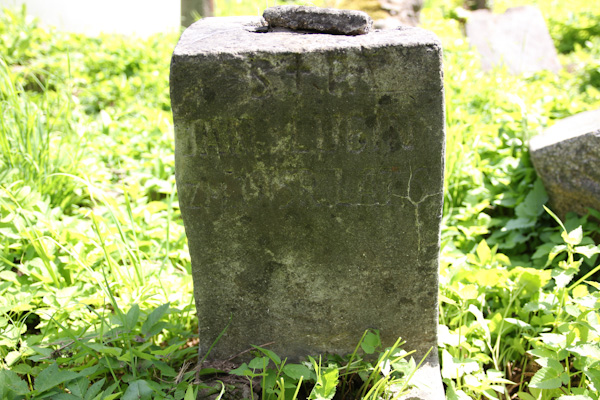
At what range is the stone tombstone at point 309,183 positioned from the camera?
1397mm

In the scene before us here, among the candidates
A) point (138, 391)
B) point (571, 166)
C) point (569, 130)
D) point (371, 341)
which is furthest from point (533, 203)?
point (138, 391)

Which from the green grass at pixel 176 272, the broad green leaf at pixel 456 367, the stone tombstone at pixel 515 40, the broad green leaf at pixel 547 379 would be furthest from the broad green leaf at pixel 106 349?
the stone tombstone at pixel 515 40

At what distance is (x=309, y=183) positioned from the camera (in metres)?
1.53

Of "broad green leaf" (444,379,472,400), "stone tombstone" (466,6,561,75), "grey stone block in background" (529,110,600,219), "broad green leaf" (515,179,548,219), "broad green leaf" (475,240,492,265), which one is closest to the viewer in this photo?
"broad green leaf" (444,379,472,400)

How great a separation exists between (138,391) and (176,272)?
830 mm

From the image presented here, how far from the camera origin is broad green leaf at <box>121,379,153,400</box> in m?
1.52

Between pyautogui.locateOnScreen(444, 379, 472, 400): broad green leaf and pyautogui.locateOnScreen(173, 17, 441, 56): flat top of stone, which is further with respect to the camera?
pyautogui.locateOnScreen(444, 379, 472, 400): broad green leaf

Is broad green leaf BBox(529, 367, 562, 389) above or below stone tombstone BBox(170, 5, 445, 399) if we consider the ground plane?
below

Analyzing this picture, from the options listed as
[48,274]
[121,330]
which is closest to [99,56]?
[48,274]

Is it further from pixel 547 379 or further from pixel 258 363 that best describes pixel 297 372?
pixel 547 379

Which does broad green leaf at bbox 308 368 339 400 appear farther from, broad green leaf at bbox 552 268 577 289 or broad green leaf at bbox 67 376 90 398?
broad green leaf at bbox 552 268 577 289

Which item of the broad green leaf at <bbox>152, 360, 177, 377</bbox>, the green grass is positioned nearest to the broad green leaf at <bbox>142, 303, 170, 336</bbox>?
the green grass

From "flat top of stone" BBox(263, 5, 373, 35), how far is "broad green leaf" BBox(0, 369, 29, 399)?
130cm

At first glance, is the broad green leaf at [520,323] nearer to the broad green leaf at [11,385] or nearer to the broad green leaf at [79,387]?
the broad green leaf at [79,387]
